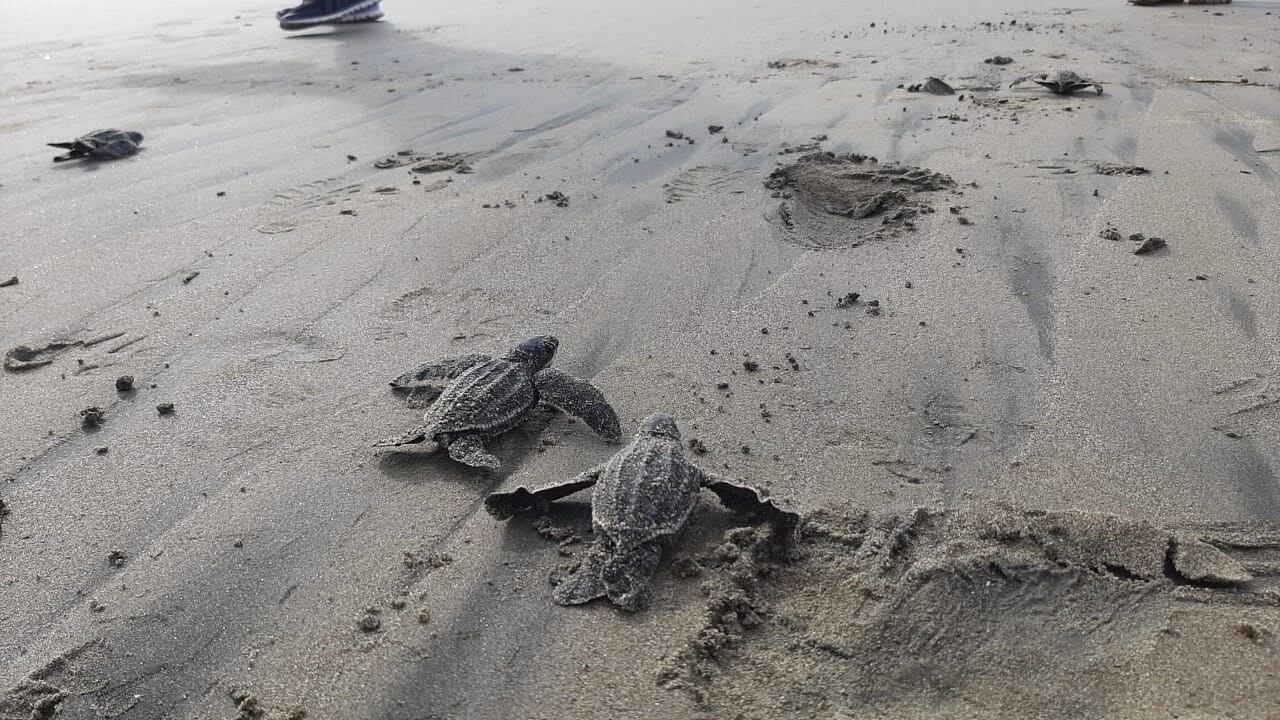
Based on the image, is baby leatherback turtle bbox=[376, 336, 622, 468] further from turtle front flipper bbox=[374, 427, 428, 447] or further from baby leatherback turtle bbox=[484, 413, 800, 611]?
baby leatherback turtle bbox=[484, 413, 800, 611]

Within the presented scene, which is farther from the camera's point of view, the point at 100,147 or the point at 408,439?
the point at 100,147

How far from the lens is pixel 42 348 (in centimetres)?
304

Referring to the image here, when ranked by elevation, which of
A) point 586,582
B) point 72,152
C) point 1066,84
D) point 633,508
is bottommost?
point 586,582

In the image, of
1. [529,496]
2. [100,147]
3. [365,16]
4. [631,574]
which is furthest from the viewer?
[365,16]

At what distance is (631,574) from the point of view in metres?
1.95

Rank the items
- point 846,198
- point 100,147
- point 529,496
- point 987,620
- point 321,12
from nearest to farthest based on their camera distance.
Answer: point 987,620, point 529,496, point 846,198, point 100,147, point 321,12

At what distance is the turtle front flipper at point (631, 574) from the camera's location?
190 cm

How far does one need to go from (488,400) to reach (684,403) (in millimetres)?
627

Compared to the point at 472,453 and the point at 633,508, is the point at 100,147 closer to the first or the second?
the point at 472,453

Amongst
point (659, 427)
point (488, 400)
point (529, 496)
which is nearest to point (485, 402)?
point (488, 400)

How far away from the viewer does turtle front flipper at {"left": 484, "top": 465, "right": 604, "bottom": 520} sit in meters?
2.16

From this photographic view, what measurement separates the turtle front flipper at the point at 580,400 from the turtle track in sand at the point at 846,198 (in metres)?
1.53

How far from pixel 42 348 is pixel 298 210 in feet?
4.96

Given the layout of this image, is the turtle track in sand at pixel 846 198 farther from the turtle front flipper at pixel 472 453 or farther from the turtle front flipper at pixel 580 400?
the turtle front flipper at pixel 472 453
